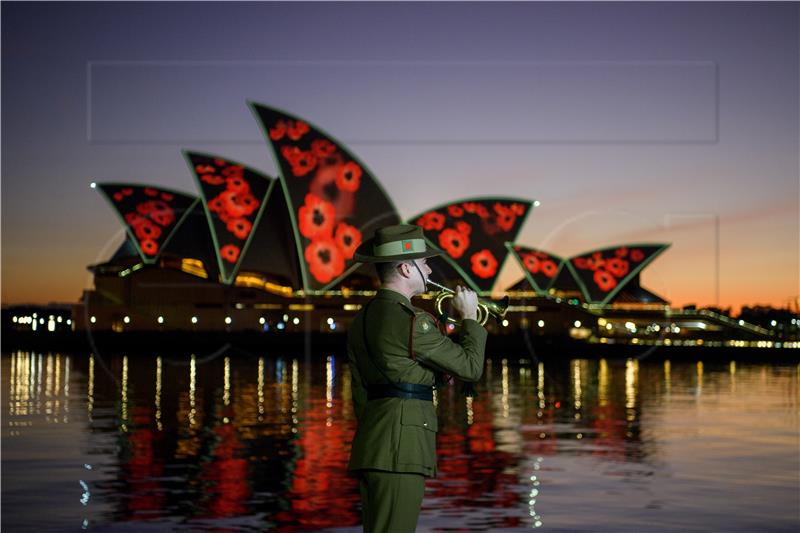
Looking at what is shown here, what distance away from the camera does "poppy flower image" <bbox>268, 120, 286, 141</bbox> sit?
78188 mm

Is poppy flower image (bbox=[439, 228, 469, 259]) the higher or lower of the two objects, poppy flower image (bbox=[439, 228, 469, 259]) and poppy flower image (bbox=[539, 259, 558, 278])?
the higher

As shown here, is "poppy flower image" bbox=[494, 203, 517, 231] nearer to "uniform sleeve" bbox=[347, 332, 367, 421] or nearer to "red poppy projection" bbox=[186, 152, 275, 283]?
"red poppy projection" bbox=[186, 152, 275, 283]

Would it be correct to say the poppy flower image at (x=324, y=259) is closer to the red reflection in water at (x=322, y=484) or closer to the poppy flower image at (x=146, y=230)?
the poppy flower image at (x=146, y=230)

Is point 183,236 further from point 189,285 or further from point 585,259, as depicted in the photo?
point 585,259

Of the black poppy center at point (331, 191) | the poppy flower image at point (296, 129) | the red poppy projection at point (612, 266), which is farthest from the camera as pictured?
the red poppy projection at point (612, 266)

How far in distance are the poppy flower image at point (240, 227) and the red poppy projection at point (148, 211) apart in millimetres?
5600

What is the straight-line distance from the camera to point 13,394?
92.6 ft

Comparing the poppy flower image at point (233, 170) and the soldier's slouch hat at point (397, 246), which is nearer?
the soldier's slouch hat at point (397, 246)

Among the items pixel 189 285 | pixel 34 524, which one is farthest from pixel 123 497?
pixel 189 285

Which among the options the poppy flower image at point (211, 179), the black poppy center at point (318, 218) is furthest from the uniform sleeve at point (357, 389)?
the poppy flower image at point (211, 179)

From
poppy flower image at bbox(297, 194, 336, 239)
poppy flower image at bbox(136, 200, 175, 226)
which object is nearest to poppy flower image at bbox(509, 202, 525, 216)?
poppy flower image at bbox(297, 194, 336, 239)

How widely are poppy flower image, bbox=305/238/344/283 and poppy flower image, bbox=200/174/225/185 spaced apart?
7839mm

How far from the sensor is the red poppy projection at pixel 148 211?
88438 millimetres

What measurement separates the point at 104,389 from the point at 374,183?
2210 inches
